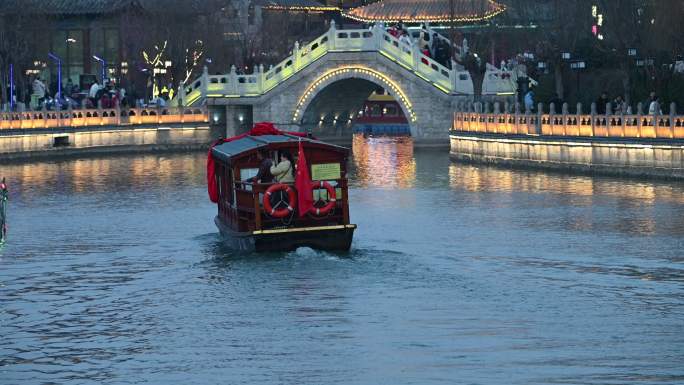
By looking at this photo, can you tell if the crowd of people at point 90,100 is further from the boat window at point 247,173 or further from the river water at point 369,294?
the boat window at point 247,173

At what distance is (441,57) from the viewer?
216ft

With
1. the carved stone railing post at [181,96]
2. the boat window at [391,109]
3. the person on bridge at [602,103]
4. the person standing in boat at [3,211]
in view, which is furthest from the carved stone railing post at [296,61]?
the person standing in boat at [3,211]

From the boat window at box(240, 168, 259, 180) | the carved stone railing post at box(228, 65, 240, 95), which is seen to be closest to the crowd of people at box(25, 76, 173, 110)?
the carved stone railing post at box(228, 65, 240, 95)

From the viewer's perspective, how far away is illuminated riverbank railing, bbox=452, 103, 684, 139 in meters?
44.8

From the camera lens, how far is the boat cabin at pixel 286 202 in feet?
97.8

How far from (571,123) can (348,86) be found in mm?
20040

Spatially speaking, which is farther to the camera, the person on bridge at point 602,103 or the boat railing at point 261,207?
the person on bridge at point 602,103

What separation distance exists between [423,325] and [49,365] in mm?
5370

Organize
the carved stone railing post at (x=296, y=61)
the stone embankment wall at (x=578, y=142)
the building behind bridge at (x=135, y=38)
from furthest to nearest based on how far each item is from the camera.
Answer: the building behind bridge at (x=135, y=38)
the carved stone railing post at (x=296, y=61)
the stone embankment wall at (x=578, y=142)

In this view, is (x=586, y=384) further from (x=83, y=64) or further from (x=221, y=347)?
(x=83, y=64)

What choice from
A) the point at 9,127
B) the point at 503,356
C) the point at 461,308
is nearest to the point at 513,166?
the point at 9,127

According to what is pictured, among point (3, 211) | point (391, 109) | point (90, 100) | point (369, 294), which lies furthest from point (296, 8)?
point (369, 294)

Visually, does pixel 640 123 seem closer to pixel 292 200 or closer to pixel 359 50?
pixel 292 200

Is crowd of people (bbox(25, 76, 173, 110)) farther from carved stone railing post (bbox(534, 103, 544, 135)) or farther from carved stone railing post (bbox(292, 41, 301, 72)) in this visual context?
carved stone railing post (bbox(534, 103, 544, 135))
